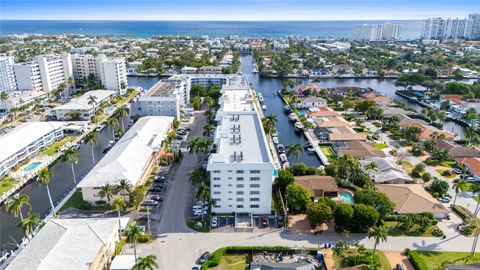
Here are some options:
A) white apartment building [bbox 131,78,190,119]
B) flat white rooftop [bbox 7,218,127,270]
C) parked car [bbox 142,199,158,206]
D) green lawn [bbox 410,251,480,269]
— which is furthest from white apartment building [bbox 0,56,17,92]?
green lawn [bbox 410,251,480,269]

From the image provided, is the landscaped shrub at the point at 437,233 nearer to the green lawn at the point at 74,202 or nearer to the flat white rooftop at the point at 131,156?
the flat white rooftop at the point at 131,156

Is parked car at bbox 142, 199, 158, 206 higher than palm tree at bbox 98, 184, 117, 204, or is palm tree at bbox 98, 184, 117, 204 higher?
palm tree at bbox 98, 184, 117, 204

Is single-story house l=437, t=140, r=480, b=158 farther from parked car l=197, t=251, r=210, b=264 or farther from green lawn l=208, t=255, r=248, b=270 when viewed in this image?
parked car l=197, t=251, r=210, b=264

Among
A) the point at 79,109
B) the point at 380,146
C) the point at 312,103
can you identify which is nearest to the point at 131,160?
the point at 79,109

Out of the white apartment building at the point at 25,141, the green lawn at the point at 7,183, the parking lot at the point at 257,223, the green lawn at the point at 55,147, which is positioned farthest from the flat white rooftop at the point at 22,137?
the parking lot at the point at 257,223

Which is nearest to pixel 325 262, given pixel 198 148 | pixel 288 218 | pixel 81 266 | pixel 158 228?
pixel 288 218

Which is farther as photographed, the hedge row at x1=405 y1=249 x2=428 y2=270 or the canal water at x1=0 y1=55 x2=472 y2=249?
the canal water at x1=0 y1=55 x2=472 y2=249
